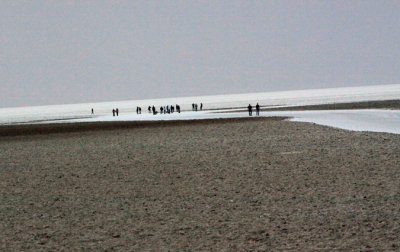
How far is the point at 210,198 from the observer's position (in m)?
14.5

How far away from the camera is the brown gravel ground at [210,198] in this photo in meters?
10.6

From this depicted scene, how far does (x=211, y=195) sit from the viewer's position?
14.9m

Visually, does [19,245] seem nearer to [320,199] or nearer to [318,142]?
[320,199]

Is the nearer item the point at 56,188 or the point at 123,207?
the point at 123,207

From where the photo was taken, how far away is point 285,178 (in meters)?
17.0

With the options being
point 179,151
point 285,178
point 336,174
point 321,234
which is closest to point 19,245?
point 321,234

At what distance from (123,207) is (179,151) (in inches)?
475

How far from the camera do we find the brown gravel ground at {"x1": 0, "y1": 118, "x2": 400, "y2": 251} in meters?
10.6

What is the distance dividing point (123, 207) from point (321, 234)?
16.5 ft

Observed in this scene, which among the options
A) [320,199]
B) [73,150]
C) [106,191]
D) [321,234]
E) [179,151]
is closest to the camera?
[321,234]

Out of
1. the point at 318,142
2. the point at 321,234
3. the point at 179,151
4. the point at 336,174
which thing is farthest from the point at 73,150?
the point at 321,234

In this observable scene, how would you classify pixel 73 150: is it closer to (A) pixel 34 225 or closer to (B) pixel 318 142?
(B) pixel 318 142

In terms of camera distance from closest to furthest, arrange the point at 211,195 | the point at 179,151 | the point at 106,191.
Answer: the point at 211,195, the point at 106,191, the point at 179,151

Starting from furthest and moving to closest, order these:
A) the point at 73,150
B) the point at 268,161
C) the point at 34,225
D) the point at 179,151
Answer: the point at 73,150 → the point at 179,151 → the point at 268,161 → the point at 34,225
